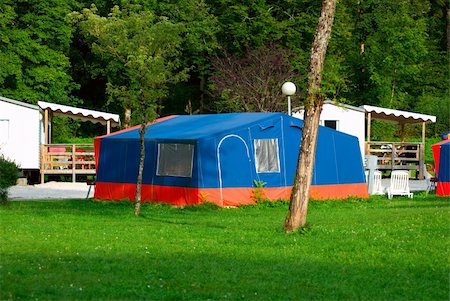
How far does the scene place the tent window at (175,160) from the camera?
2269cm

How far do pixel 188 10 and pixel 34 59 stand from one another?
8.32 meters

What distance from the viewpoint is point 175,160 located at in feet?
75.6

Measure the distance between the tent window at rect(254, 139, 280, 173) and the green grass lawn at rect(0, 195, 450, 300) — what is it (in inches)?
186

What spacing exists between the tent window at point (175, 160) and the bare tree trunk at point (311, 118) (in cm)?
789

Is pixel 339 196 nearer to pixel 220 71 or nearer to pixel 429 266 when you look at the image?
pixel 429 266

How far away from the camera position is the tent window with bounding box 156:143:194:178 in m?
22.7

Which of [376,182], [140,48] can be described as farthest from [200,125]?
[376,182]

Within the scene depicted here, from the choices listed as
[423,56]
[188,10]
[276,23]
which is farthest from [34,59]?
[423,56]

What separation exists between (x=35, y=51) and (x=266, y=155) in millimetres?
24098

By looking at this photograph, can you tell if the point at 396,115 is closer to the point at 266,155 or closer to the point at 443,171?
the point at 443,171

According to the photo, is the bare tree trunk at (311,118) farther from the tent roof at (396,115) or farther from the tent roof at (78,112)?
the tent roof at (396,115)

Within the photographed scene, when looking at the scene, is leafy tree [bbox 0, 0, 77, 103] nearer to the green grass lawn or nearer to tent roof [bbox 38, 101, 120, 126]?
tent roof [bbox 38, 101, 120, 126]

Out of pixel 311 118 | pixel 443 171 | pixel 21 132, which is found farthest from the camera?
pixel 21 132

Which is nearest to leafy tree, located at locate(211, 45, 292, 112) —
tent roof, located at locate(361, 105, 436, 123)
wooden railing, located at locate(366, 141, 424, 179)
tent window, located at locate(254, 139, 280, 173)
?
tent roof, located at locate(361, 105, 436, 123)
